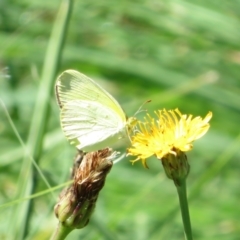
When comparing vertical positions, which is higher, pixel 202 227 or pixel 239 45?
pixel 239 45

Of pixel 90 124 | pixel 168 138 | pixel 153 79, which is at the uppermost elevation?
pixel 168 138

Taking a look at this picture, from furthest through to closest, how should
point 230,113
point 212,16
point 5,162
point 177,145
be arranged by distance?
point 230,113, point 212,16, point 5,162, point 177,145

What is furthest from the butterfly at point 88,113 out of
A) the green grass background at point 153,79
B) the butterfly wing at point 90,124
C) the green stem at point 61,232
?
the green grass background at point 153,79

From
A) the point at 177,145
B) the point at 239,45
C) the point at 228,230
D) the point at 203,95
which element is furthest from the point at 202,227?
the point at 177,145

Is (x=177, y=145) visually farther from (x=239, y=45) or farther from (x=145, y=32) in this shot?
(x=145, y=32)

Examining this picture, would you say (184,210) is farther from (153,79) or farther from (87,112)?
(153,79)

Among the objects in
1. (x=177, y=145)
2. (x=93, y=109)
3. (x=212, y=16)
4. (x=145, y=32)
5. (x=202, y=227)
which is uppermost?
(x=177, y=145)

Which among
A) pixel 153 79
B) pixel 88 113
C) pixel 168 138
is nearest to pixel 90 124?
pixel 88 113

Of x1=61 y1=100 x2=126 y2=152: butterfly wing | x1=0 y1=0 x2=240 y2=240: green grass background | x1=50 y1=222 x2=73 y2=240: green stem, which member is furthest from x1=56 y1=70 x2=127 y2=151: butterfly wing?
x1=0 y1=0 x2=240 y2=240: green grass background

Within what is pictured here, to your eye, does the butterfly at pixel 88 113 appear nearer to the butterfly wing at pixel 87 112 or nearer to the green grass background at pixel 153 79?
the butterfly wing at pixel 87 112
